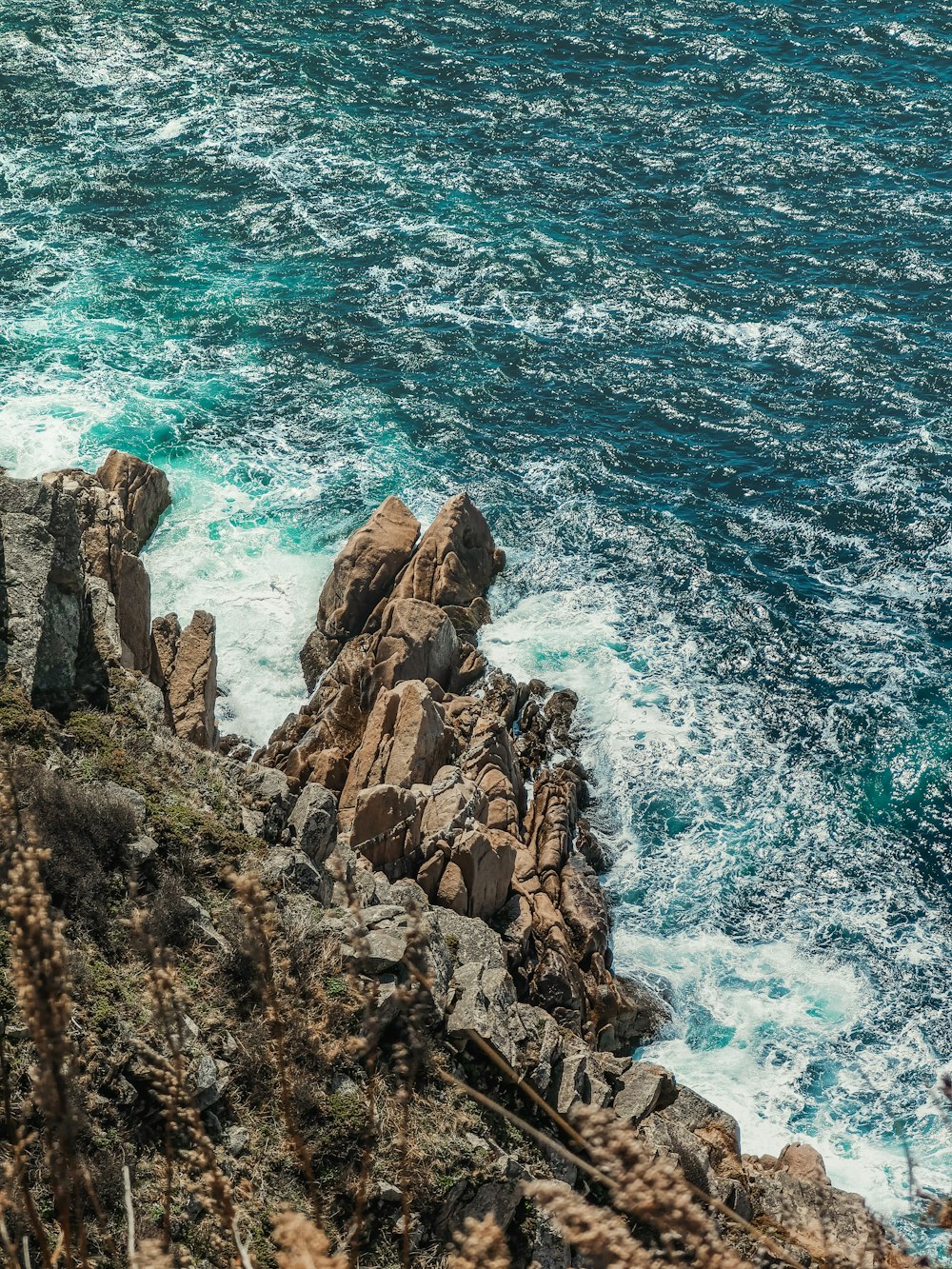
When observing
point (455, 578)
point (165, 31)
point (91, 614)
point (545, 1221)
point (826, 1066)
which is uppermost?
point (165, 31)

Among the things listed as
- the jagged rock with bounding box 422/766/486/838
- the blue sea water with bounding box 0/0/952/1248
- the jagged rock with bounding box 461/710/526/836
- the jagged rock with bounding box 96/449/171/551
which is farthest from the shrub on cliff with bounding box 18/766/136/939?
the jagged rock with bounding box 96/449/171/551

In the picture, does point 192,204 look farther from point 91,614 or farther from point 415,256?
point 91,614

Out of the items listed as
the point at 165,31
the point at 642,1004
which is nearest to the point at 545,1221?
the point at 642,1004

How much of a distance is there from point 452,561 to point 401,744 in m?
9.39

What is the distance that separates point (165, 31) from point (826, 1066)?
6232 cm

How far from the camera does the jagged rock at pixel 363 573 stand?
1355 inches

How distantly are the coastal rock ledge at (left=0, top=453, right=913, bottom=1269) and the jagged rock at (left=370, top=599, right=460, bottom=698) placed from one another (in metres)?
0.07

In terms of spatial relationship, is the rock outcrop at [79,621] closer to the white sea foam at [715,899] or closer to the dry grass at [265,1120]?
the dry grass at [265,1120]

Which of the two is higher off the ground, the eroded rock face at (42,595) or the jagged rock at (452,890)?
the eroded rock face at (42,595)

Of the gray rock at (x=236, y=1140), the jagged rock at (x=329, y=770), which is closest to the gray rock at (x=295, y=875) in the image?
the gray rock at (x=236, y=1140)

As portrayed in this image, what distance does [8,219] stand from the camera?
168ft

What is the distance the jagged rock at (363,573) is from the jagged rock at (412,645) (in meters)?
1.44

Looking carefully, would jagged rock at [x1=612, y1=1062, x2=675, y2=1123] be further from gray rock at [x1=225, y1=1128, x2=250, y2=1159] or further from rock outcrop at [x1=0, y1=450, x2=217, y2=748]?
rock outcrop at [x1=0, y1=450, x2=217, y2=748]

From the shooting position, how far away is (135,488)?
3706 centimetres
